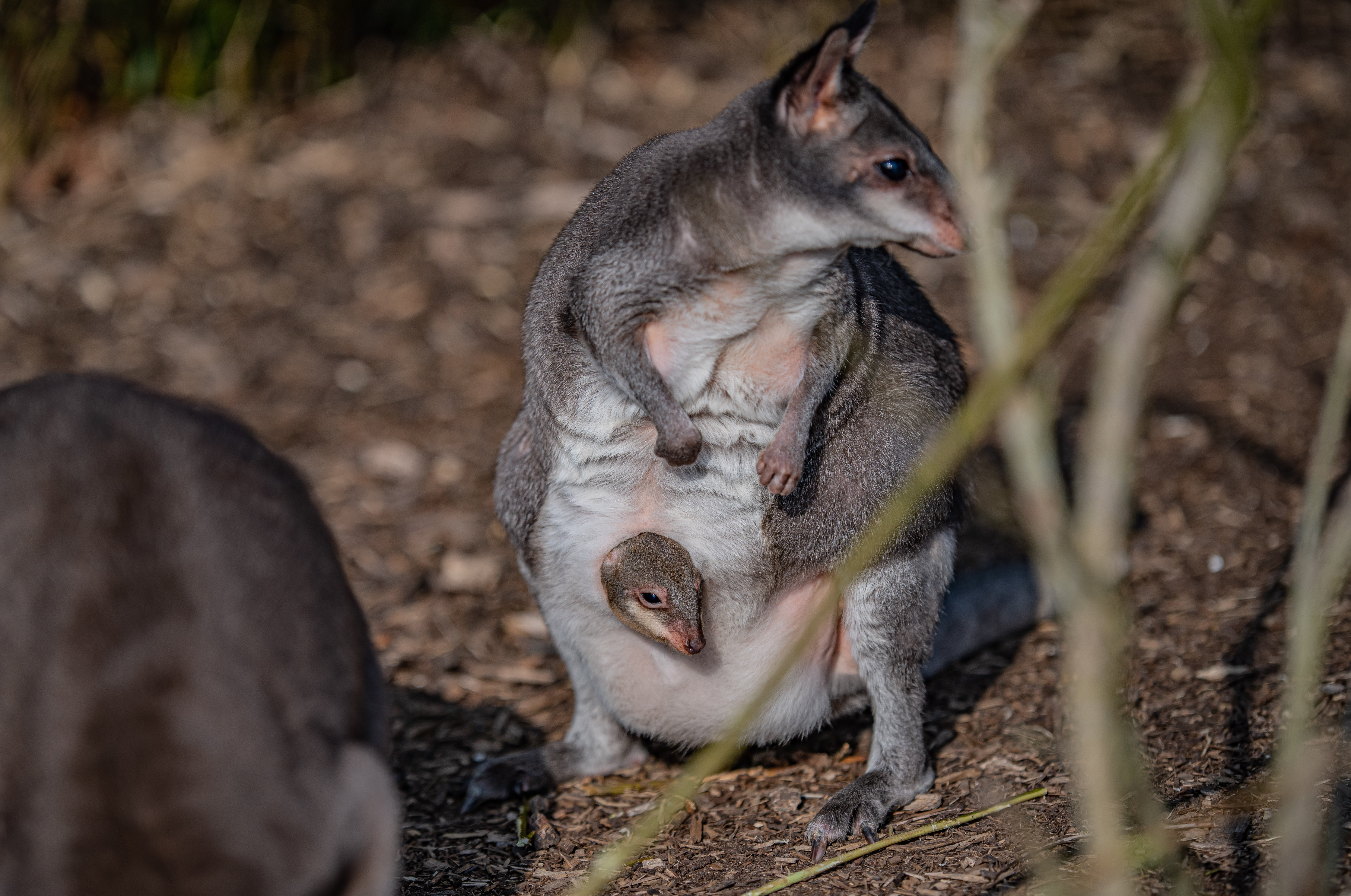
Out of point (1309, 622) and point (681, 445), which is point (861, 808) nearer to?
point (681, 445)

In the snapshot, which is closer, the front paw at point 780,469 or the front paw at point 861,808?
the front paw at point 780,469

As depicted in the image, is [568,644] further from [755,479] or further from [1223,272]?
[1223,272]

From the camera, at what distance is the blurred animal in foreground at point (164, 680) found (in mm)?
1912

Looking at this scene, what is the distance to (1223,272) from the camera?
245 inches

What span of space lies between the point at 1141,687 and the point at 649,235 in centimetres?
189

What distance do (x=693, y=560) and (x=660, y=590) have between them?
146 mm

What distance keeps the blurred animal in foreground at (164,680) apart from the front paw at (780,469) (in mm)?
1105

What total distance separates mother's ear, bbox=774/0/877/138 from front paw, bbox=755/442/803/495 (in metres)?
0.70

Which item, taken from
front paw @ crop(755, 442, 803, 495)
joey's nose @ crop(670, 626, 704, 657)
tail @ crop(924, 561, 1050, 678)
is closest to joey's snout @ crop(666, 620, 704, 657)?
joey's nose @ crop(670, 626, 704, 657)

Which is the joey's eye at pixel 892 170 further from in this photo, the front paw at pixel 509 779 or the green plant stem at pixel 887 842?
the front paw at pixel 509 779

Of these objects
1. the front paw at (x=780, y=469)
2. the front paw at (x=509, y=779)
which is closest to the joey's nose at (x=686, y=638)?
the front paw at (x=780, y=469)

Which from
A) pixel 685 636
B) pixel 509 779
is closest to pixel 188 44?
pixel 509 779

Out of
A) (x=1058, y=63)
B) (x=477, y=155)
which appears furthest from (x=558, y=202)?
(x=1058, y=63)

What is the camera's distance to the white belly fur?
10.3 ft
